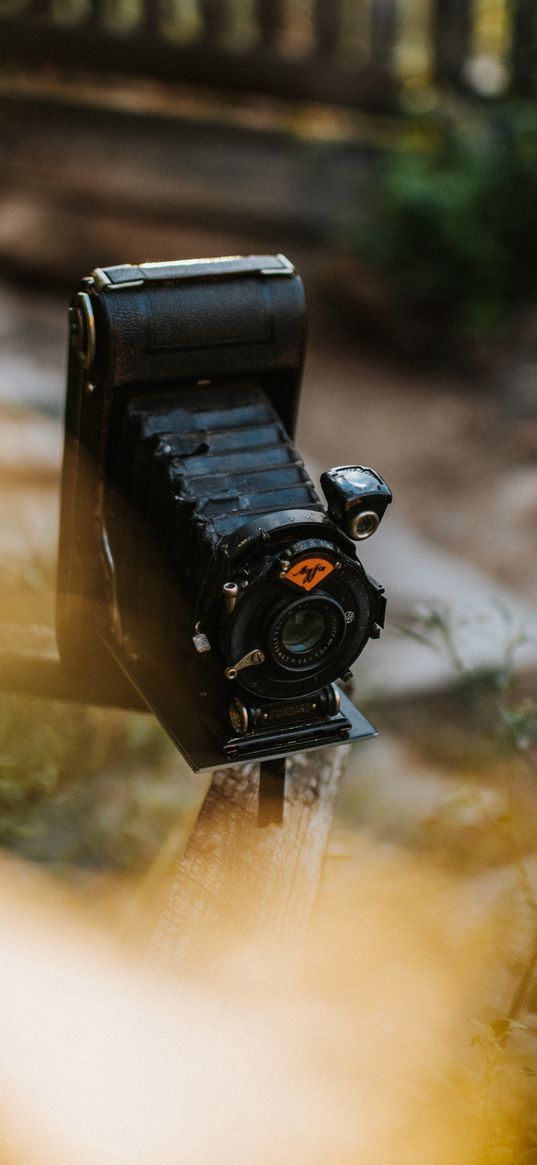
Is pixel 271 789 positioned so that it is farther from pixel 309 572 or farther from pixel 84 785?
pixel 84 785

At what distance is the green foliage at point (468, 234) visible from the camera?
19.8ft

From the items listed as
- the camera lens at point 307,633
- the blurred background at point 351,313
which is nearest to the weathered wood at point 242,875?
the camera lens at point 307,633

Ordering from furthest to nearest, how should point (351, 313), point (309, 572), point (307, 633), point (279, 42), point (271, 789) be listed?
point (279, 42)
point (351, 313)
point (271, 789)
point (307, 633)
point (309, 572)

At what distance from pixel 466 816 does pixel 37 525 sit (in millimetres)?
1920

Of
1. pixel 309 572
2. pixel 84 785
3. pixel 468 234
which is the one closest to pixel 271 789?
pixel 309 572

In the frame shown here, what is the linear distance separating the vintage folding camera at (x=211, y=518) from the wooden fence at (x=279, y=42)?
5.34 meters

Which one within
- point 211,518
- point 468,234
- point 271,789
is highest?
point 211,518

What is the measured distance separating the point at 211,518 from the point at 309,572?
0.25 m

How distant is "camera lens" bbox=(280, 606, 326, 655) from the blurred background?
2.77ft

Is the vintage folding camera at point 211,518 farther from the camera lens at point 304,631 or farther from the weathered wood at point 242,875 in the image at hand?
the weathered wood at point 242,875

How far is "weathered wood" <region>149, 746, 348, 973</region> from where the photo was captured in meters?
2.35

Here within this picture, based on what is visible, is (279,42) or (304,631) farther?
(279,42)

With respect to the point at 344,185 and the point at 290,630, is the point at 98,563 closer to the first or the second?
the point at 290,630

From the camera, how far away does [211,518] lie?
2.41m
